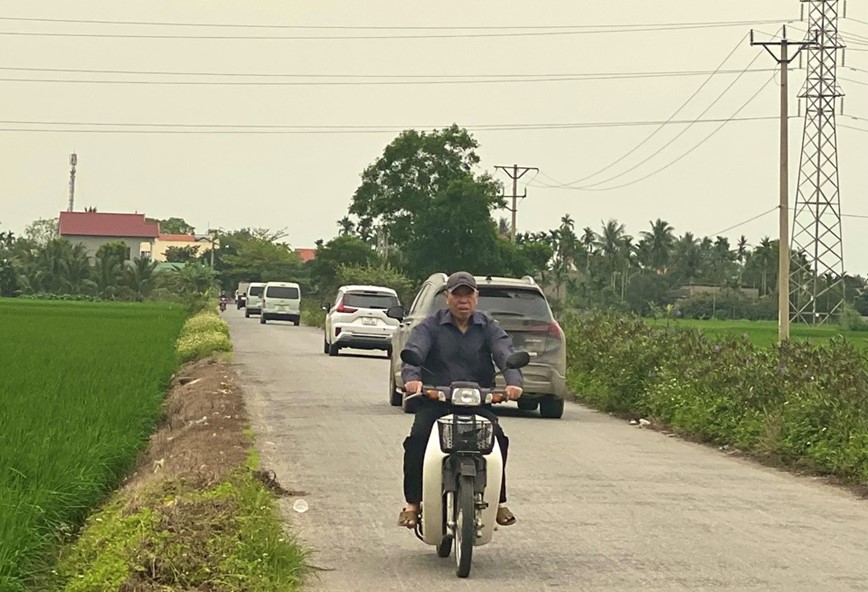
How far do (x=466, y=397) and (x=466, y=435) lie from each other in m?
0.22

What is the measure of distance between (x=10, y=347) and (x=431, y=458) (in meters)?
20.8

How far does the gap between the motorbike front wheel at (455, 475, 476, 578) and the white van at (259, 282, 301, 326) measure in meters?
53.8

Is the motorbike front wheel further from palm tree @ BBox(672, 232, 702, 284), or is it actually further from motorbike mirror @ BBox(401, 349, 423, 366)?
palm tree @ BBox(672, 232, 702, 284)

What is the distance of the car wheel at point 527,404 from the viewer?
65.1ft

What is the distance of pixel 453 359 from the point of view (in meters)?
9.11

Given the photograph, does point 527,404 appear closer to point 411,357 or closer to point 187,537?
point 411,357

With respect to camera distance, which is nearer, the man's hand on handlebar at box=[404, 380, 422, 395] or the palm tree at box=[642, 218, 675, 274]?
the man's hand on handlebar at box=[404, 380, 422, 395]

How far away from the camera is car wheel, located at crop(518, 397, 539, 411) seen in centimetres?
1983

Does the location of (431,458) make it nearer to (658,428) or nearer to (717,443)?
(717,443)

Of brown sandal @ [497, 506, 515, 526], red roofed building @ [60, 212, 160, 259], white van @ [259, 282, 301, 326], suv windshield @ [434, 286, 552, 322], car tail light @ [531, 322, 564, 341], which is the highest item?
red roofed building @ [60, 212, 160, 259]

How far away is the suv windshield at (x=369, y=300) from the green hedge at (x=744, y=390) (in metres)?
9.66

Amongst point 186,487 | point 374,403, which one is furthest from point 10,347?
point 186,487

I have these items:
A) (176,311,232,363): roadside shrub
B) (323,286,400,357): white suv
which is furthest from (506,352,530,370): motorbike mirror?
(323,286,400,357): white suv

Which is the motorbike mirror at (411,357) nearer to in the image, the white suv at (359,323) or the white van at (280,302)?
the white suv at (359,323)
